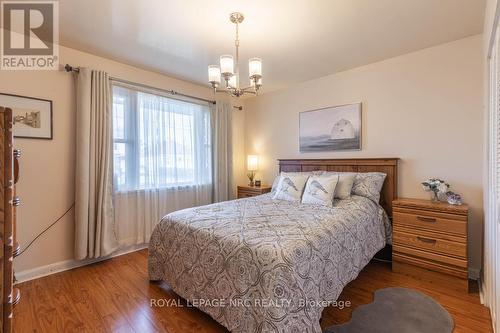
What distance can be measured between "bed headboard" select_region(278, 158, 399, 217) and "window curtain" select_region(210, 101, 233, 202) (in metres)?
1.17

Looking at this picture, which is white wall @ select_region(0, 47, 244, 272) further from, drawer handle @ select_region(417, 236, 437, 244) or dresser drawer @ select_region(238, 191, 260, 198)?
drawer handle @ select_region(417, 236, 437, 244)

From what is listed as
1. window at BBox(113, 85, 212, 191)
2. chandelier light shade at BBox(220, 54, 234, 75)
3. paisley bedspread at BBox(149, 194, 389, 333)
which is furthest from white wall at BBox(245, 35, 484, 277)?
chandelier light shade at BBox(220, 54, 234, 75)

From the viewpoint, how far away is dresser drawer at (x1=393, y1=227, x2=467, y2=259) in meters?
2.13

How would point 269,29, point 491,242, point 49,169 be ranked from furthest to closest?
1. point 49,169
2. point 269,29
3. point 491,242

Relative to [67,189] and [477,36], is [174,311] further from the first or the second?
[477,36]

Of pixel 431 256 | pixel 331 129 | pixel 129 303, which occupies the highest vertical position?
pixel 331 129

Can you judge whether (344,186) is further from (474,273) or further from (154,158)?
(154,158)

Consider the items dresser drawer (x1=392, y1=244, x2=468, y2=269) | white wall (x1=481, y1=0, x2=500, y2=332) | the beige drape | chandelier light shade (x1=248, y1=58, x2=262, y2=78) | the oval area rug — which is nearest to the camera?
white wall (x1=481, y1=0, x2=500, y2=332)

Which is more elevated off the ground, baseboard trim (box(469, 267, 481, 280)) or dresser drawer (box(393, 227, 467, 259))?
dresser drawer (box(393, 227, 467, 259))

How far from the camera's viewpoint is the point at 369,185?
2.68 m

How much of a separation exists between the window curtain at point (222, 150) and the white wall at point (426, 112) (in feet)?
4.73

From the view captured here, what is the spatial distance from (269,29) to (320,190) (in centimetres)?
167

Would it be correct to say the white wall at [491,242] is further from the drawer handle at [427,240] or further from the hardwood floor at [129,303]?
the drawer handle at [427,240]

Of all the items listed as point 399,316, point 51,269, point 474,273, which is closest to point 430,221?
point 474,273
